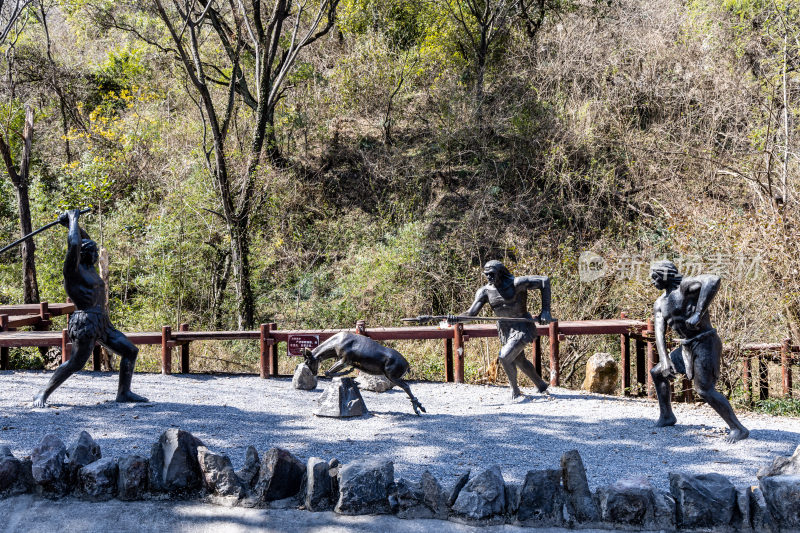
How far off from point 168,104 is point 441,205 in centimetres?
777

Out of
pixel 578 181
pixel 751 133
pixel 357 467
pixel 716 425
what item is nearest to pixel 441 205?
pixel 578 181

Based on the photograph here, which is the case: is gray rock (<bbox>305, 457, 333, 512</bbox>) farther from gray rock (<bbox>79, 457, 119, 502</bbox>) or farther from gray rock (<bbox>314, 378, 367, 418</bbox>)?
gray rock (<bbox>314, 378, 367, 418</bbox>)

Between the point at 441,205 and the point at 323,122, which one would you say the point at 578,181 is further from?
the point at 323,122

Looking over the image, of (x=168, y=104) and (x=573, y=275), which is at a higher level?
(x=168, y=104)

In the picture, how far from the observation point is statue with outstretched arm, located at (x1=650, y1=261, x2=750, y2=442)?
6.26m

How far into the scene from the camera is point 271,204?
15953 mm

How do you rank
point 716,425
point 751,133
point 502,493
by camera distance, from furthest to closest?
point 751,133
point 716,425
point 502,493

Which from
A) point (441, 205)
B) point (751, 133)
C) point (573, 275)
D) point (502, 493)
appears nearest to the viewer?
point (502, 493)

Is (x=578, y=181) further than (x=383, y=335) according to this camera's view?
Yes

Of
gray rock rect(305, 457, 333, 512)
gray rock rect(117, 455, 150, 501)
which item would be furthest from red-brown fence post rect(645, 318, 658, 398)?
gray rock rect(117, 455, 150, 501)

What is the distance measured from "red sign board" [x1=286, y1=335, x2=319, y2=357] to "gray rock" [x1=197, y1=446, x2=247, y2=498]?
4.60 m

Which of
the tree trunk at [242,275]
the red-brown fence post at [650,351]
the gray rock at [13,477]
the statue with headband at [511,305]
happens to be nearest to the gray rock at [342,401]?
the statue with headband at [511,305]

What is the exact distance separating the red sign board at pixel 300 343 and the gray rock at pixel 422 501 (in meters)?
5.00

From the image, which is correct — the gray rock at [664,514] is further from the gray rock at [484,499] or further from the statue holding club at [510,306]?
the statue holding club at [510,306]
